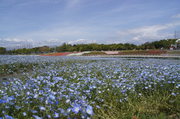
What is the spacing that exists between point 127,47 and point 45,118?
177 feet

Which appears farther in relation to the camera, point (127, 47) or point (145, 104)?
point (127, 47)

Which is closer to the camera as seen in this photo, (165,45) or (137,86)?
(137,86)

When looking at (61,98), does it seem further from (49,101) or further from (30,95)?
(30,95)

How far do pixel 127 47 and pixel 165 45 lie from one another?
1227 cm

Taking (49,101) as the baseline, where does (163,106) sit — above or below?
below

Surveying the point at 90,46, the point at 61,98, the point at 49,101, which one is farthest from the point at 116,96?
the point at 90,46

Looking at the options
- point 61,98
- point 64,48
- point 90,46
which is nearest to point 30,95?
point 61,98

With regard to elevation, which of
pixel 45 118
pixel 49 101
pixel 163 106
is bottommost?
pixel 163 106

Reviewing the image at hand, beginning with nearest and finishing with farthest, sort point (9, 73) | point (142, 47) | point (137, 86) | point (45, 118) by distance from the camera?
point (45, 118) < point (137, 86) < point (9, 73) < point (142, 47)

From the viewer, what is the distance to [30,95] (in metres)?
3.00

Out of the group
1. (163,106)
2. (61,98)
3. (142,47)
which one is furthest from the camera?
(142,47)

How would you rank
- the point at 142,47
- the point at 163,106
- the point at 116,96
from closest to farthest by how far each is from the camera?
the point at 163,106 < the point at 116,96 < the point at 142,47

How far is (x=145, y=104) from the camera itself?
3.48 m

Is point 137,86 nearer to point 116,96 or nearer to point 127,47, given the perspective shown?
point 116,96
